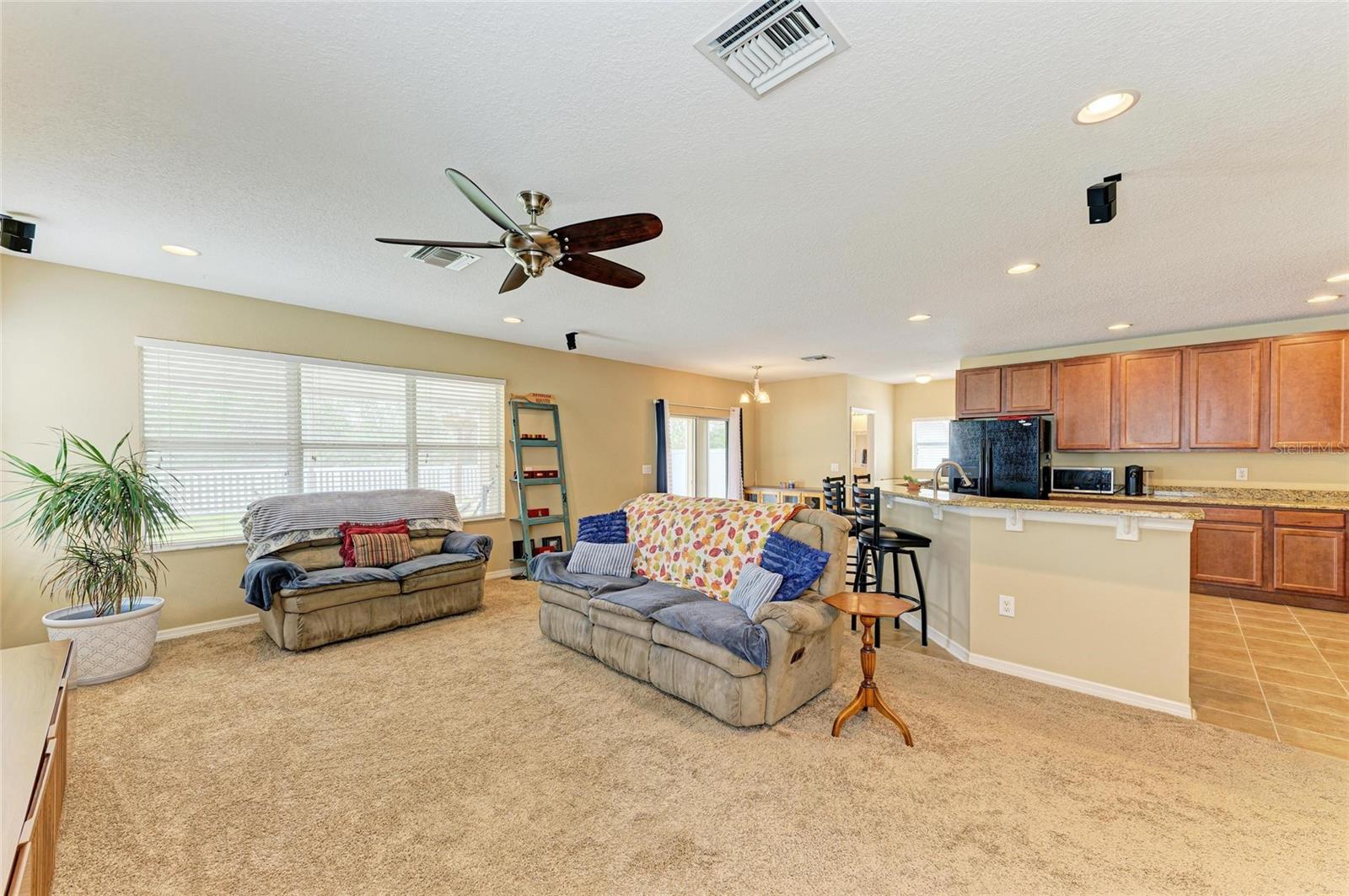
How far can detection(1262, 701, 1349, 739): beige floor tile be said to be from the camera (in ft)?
8.27

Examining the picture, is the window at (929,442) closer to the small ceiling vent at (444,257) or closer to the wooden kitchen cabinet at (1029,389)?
the wooden kitchen cabinet at (1029,389)

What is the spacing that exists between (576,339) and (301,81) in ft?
12.9

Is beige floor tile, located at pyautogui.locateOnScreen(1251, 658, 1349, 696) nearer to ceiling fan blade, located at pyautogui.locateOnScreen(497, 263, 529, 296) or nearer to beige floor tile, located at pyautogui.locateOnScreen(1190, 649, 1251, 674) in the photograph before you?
beige floor tile, located at pyautogui.locateOnScreen(1190, 649, 1251, 674)

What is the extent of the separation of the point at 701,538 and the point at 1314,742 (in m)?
3.12

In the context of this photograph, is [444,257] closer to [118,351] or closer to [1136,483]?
[118,351]

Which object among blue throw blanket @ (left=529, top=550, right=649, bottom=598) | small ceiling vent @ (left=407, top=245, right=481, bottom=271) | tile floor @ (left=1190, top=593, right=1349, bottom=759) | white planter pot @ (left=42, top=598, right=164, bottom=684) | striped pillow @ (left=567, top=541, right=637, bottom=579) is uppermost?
small ceiling vent @ (left=407, top=245, right=481, bottom=271)

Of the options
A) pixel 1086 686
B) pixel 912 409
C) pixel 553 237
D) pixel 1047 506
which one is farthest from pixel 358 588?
pixel 912 409

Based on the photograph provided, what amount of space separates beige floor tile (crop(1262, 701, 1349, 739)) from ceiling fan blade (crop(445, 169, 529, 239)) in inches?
172

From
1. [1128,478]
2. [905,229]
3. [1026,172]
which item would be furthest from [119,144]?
[1128,478]

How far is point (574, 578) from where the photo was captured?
11.7 feet

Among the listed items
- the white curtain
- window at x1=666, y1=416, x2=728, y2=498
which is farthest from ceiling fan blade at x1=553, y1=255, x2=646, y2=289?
the white curtain

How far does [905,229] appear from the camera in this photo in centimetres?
277

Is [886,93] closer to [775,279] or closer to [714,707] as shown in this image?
[775,279]

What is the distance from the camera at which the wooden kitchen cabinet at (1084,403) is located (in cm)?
541
